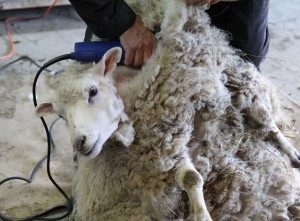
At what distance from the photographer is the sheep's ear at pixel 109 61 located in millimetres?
968

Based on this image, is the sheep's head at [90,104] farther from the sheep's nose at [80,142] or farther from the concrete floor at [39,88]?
the concrete floor at [39,88]

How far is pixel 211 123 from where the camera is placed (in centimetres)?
106

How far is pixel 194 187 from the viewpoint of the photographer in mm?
947

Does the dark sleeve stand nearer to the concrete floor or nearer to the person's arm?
the person's arm

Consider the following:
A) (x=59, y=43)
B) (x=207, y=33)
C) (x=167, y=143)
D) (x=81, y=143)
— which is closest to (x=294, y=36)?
(x=59, y=43)

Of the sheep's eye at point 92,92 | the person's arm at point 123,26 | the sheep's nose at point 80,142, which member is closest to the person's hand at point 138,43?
the person's arm at point 123,26

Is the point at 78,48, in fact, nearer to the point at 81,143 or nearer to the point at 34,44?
the point at 81,143

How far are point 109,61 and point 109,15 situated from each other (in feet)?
0.46

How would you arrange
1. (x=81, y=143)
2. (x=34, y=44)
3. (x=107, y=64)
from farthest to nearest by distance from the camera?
1. (x=34, y=44)
2. (x=107, y=64)
3. (x=81, y=143)

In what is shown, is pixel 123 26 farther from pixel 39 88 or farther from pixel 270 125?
pixel 39 88

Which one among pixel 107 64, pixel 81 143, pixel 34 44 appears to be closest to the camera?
pixel 81 143

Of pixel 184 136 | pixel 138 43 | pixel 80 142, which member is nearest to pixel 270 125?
pixel 184 136

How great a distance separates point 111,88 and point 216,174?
0.31 m

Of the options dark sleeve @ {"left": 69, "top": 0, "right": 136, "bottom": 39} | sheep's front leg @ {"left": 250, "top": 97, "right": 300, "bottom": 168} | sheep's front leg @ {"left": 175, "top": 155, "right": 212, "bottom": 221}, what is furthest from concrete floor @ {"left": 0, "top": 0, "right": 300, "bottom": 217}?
dark sleeve @ {"left": 69, "top": 0, "right": 136, "bottom": 39}
